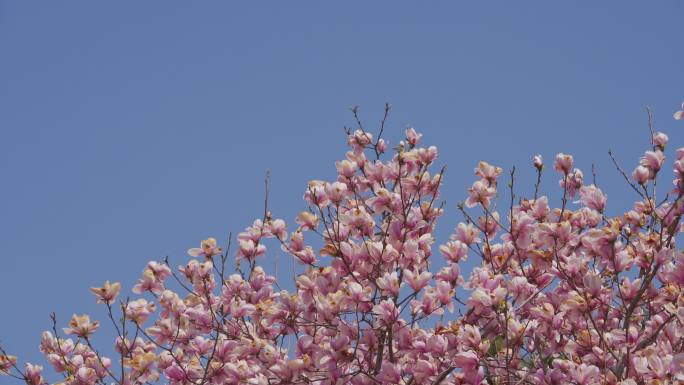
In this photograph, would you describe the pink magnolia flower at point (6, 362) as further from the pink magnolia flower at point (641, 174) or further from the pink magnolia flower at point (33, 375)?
the pink magnolia flower at point (641, 174)

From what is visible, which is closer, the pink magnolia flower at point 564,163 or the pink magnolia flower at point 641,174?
the pink magnolia flower at point 641,174

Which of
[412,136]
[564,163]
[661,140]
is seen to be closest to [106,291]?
[412,136]

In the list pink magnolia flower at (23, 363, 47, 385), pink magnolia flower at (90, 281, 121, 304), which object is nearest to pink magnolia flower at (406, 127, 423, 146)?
pink magnolia flower at (90, 281, 121, 304)

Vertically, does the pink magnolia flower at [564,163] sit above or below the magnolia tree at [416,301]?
above

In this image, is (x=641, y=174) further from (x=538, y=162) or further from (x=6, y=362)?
(x=6, y=362)

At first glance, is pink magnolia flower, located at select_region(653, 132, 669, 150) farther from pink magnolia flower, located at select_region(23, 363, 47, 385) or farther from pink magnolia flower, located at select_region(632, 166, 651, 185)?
pink magnolia flower, located at select_region(23, 363, 47, 385)

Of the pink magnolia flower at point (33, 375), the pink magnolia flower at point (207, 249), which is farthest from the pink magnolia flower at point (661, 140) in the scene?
the pink magnolia flower at point (33, 375)

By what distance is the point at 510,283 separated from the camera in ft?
15.4

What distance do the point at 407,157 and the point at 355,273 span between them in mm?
1073

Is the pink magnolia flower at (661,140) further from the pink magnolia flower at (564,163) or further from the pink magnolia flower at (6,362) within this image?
the pink magnolia flower at (6,362)

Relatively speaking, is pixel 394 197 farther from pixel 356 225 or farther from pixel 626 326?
pixel 626 326

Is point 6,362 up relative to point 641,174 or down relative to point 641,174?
down

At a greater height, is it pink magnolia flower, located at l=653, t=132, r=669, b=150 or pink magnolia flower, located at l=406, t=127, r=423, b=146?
pink magnolia flower, located at l=406, t=127, r=423, b=146

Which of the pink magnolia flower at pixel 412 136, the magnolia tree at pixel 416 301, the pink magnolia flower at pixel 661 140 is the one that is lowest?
the magnolia tree at pixel 416 301
